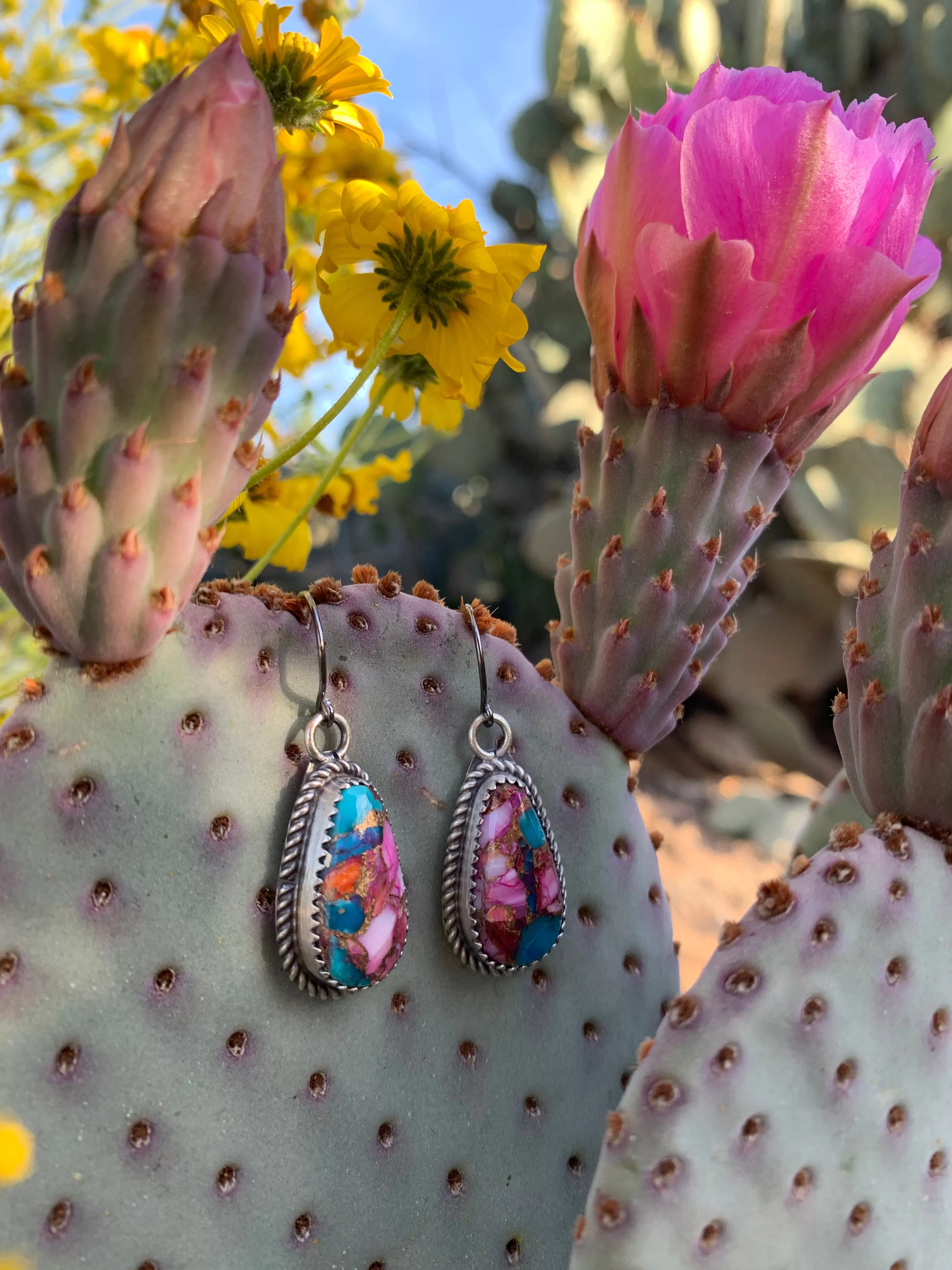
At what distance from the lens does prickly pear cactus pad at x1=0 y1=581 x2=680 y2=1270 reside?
0.44 m

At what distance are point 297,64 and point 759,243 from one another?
255 mm

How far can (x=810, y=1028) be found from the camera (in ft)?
1.55

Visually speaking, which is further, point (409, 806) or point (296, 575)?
point (296, 575)

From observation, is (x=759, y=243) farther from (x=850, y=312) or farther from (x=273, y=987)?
(x=273, y=987)

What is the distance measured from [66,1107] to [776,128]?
55 cm

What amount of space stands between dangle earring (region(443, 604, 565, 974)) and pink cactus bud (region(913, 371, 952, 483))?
27 centimetres

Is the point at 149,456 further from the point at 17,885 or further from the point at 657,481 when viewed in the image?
the point at 657,481

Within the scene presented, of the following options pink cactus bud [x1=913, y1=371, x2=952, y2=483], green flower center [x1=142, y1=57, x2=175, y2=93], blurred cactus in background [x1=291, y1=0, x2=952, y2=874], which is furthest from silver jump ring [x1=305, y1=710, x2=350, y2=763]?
A: blurred cactus in background [x1=291, y1=0, x2=952, y2=874]

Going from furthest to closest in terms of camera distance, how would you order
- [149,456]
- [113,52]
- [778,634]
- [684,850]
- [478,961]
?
[778,634], [684,850], [113,52], [478,961], [149,456]

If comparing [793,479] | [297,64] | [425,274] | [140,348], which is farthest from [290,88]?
[793,479]

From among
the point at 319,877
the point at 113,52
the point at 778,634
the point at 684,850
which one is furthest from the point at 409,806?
the point at 778,634

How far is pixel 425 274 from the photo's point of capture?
55 cm

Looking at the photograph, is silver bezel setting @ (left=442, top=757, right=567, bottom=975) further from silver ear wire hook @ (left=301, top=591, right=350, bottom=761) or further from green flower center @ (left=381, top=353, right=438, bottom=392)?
green flower center @ (left=381, top=353, right=438, bottom=392)

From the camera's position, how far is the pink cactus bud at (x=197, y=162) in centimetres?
40
